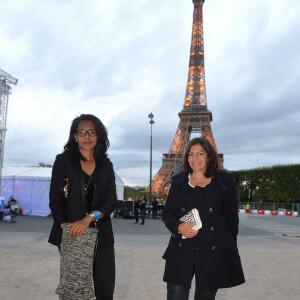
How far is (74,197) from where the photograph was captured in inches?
90.3

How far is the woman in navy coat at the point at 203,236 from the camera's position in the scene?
2.44 meters

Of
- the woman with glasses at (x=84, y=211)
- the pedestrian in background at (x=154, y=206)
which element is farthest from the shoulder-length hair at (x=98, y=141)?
the pedestrian in background at (x=154, y=206)

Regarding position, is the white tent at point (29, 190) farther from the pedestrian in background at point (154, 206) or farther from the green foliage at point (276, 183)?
the green foliage at point (276, 183)

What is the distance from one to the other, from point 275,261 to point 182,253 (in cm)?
520

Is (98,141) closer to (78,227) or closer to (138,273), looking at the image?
(78,227)

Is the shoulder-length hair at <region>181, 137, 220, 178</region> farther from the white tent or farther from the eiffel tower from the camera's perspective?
the eiffel tower

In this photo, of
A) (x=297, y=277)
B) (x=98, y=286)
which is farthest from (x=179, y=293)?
(x=297, y=277)

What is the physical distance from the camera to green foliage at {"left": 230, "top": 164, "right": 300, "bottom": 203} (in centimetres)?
3853

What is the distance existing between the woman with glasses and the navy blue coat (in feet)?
1.56

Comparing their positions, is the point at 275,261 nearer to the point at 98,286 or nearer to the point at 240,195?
the point at 98,286

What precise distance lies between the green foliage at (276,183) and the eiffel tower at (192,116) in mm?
5696

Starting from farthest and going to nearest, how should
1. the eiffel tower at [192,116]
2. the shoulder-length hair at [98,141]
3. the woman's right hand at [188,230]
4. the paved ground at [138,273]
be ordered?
the eiffel tower at [192,116] → the paved ground at [138,273] → the shoulder-length hair at [98,141] → the woman's right hand at [188,230]

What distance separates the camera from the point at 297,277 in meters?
5.45

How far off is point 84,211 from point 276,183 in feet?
134
